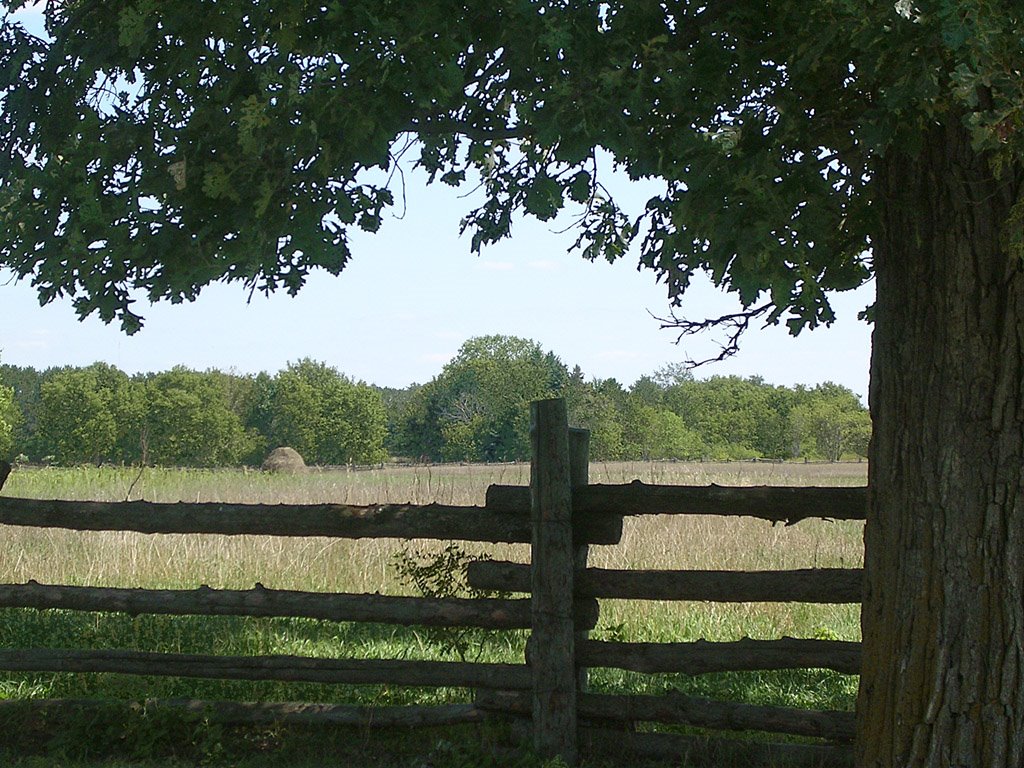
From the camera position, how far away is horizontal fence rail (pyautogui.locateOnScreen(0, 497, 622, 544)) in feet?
17.9

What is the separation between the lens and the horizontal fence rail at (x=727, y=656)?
17.4 feet

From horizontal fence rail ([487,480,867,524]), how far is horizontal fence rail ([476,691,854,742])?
0.95 metres

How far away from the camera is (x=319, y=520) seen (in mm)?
5512

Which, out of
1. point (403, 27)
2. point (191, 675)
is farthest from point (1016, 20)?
point (191, 675)

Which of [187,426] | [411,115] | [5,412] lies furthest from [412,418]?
[411,115]

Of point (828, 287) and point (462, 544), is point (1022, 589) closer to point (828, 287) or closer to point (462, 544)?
point (828, 287)

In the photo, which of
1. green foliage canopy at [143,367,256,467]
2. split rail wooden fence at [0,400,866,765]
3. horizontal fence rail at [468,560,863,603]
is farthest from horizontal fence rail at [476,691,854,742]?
green foliage canopy at [143,367,256,467]

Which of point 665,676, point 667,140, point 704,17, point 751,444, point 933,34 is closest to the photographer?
point 933,34

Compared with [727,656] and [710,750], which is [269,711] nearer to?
[710,750]

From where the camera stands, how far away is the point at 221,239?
3670mm

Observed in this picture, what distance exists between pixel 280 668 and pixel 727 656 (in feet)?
7.76

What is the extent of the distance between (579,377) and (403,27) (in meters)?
86.7

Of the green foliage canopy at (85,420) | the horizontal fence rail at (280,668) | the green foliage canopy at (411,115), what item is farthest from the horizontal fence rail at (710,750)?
the green foliage canopy at (85,420)

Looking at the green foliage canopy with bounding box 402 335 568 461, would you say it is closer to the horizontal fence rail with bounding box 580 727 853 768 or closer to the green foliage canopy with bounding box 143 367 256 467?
the green foliage canopy with bounding box 143 367 256 467
